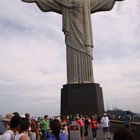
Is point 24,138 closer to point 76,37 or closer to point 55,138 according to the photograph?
point 55,138

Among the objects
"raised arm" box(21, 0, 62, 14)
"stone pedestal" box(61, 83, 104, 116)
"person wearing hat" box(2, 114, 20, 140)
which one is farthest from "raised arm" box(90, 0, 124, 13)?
"person wearing hat" box(2, 114, 20, 140)

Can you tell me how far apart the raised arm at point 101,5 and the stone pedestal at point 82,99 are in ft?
15.6

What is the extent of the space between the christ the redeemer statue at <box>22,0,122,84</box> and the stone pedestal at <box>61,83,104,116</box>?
537 mm

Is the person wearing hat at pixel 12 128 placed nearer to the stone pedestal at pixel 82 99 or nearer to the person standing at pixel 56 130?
the person standing at pixel 56 130

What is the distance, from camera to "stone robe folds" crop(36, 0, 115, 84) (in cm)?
2119

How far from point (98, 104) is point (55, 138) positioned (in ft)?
52.8

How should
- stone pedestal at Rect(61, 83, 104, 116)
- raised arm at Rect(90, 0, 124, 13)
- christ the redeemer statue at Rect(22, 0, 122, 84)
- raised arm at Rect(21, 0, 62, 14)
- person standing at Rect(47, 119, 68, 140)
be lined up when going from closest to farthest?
Result: person standing at Rect(47, 119, 68, 140)
stone pedestal at Rect(61, 83, 104, 116)
raised arm at Rect(21, 0, 62, 14)
christ the redeemer statue at Rect(22, 0, 122, 84)
raised arm at Rect(90, 0, 124, 13)

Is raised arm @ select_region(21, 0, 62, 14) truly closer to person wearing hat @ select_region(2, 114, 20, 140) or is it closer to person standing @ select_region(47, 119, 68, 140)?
person wearing hat @ select_region(2, 114, 20, 140)

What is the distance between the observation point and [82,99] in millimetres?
20688

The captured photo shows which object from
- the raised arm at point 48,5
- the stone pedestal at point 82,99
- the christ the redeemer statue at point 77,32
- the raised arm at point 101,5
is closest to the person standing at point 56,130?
the stone pedestal at point 82,99

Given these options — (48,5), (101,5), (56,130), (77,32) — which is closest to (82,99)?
(77,32)

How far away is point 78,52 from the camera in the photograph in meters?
21.3

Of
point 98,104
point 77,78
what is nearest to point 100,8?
point 77,78

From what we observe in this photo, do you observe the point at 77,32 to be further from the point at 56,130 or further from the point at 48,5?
the point at 56,130
